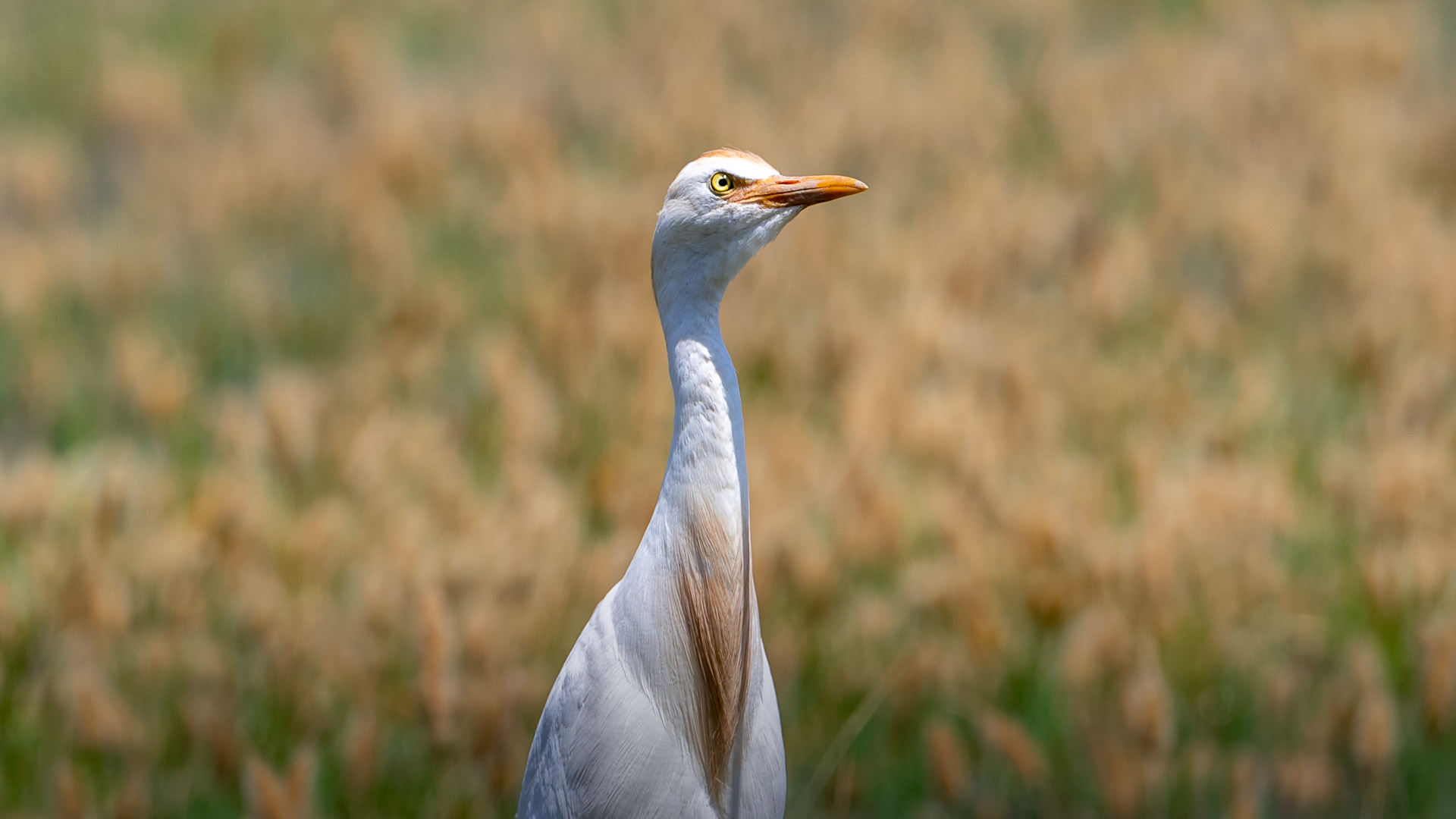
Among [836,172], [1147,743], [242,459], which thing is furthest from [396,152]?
[1147,743]

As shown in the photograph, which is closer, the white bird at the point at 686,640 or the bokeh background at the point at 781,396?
the white bird at the point at 686,640

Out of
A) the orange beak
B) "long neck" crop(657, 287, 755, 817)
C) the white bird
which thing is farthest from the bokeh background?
the orange beak

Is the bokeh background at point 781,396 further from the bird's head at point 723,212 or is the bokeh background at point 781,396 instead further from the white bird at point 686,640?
the bird's head at point 723,212

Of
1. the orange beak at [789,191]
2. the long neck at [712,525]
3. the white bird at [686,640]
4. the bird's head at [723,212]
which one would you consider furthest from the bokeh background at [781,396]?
the orange beak at [789,191]

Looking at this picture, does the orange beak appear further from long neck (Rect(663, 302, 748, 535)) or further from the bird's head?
long neck (Rect(663, 302, 748, 535))

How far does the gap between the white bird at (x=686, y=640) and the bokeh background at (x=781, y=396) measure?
1.55ft

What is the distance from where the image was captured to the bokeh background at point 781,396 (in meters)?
3.51

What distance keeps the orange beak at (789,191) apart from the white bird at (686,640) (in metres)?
0.03

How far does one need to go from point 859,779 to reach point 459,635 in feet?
3.62

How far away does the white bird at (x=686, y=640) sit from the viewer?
2.02m

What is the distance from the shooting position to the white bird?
2018 millimetres

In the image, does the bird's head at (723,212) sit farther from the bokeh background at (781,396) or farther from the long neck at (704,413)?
the bokeh background at (781,396)

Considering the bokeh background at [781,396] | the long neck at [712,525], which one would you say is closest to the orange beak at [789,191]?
the long neck at [712,525]

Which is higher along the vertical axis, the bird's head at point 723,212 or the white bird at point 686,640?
the bird's head at point 723,212
